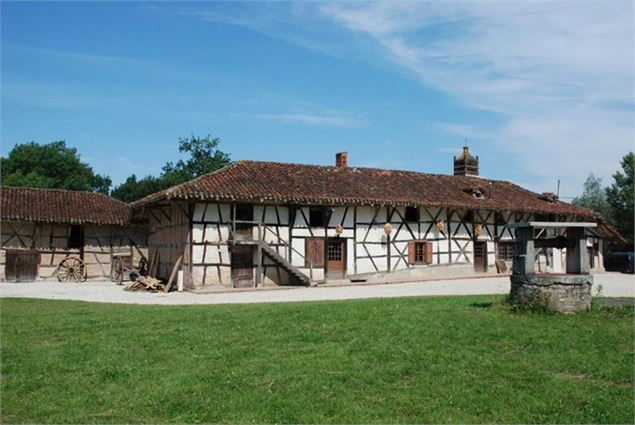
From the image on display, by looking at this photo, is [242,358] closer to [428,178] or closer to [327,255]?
[327,255]

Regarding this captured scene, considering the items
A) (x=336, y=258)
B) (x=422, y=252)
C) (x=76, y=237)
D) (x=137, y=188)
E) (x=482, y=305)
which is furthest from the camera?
(x=137, y=188)

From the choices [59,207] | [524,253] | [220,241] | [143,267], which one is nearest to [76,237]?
[59,207]

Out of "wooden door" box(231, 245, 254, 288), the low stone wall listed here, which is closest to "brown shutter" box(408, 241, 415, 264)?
the low stone wall

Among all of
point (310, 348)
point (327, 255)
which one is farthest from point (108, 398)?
point (327, 255)

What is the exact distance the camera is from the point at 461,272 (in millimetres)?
30547

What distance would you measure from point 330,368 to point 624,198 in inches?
1922

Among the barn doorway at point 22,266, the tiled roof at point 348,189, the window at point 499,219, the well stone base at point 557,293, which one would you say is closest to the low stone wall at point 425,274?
the window at point 499,219

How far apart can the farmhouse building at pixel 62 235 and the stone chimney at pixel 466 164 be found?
62.2ft

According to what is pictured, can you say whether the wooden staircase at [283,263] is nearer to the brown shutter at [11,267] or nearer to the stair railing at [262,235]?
the stair railing at [262,235]

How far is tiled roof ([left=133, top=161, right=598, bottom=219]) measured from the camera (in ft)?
81.1

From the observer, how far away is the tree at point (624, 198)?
49906 millimetres

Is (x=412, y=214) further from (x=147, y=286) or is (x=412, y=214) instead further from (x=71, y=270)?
(x=71, y=270)

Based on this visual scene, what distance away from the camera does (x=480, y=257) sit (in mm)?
31875

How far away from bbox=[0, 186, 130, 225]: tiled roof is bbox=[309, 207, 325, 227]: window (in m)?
12.2
